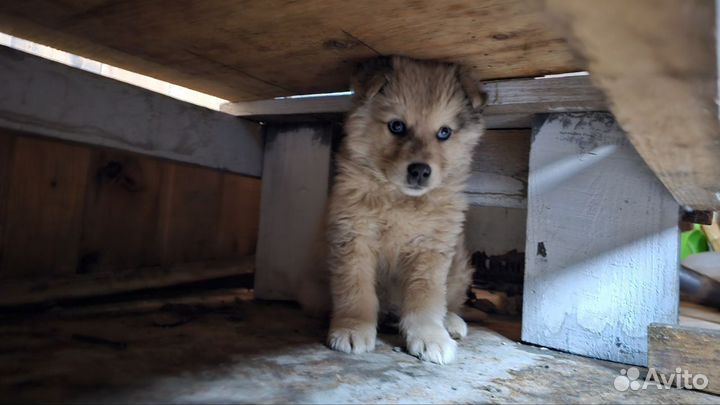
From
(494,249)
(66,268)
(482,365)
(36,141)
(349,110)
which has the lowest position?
(482,365)

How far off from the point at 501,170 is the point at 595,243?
83cm

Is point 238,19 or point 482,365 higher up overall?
point 238,19

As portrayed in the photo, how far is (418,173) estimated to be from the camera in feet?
6.41

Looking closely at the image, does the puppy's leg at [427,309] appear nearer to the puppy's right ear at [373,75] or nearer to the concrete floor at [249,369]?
the concrete floor at [249,369]

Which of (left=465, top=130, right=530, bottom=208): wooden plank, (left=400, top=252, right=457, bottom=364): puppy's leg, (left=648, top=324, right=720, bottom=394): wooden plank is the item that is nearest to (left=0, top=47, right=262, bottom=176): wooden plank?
(left=400, top=252, right=457, bottom=364): puppy's leg

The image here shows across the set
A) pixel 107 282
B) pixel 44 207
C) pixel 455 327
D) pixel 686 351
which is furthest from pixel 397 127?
pixel 44 207

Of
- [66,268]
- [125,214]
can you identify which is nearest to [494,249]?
[125,214]

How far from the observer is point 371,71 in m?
1.98

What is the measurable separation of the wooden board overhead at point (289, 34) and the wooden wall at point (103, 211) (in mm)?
535

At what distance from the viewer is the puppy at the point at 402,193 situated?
1.99 meters

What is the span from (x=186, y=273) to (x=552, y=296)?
192cm

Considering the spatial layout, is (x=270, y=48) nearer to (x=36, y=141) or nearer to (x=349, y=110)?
(x=349, y=110)

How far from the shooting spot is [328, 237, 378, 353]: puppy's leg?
1.81m

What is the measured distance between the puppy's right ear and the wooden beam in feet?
0.78
